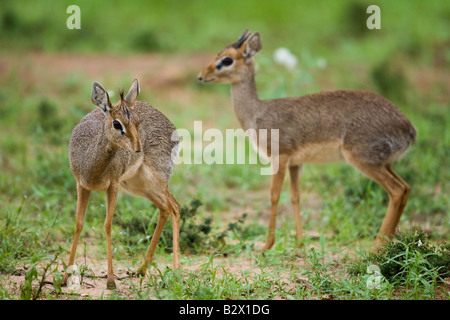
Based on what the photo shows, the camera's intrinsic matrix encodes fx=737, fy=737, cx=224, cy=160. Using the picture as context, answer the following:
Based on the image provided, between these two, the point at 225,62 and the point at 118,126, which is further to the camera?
the point at 225,62

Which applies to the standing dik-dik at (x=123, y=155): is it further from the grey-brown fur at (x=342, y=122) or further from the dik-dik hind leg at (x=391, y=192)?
the dik-dik hind leg at (x=391, y=192)

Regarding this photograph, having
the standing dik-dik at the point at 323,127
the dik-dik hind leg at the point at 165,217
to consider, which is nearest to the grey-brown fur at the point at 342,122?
the standing dik-dik at the point at 323,127

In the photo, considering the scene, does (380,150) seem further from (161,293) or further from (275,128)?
(161,293)

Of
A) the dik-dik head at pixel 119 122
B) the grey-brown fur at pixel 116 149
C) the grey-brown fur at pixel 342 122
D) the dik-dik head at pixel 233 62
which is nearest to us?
the dik-dik head at pixel 119 122

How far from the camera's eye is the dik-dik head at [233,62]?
7.27 meters

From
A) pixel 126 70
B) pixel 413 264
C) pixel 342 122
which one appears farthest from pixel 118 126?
pixel 126 70

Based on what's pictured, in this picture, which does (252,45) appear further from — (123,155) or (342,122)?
(123,155)

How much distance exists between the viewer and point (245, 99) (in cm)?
733

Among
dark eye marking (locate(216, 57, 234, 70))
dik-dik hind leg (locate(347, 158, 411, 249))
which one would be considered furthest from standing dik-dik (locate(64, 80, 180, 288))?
dik-dik hind leg (locate(347, 158, 411, 249))

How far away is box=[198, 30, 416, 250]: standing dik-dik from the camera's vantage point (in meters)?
6.75

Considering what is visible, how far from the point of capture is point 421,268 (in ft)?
17.5

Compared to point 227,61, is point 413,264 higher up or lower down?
lower down

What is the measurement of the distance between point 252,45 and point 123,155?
2.49 m

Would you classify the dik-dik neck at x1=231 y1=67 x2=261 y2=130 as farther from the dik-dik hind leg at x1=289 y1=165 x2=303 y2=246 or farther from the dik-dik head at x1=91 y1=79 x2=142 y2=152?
the dik-dik head at x1=91 y1=79 x2=142 y2=152
